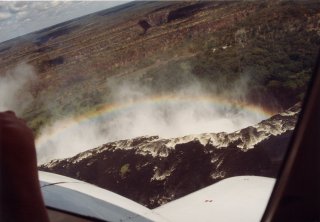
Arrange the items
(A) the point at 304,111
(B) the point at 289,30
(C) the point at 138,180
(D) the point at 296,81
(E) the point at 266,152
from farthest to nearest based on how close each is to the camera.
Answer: (B) the point at 289,30, (D) the point at 296,81, (C) the point at 138,180, (E) the point at 266,152, (A) the point at 304,111

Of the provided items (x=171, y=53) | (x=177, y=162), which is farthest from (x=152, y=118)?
(x=171, y=53)

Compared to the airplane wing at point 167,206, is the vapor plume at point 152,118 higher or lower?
lower

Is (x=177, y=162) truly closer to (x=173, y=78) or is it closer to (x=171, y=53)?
(x=173, y=78)

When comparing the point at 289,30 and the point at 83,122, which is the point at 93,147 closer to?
the point at 83,122

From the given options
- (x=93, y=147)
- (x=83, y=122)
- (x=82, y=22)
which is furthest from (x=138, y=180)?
(x=82, y=22)

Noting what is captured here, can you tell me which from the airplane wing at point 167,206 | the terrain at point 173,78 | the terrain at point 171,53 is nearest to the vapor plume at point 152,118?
the terrain at point 173,78

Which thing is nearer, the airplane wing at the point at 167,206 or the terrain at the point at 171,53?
the airplane wing at the point at 167,206

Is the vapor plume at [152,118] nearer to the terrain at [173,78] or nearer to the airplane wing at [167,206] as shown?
the terrain at [173,78]
